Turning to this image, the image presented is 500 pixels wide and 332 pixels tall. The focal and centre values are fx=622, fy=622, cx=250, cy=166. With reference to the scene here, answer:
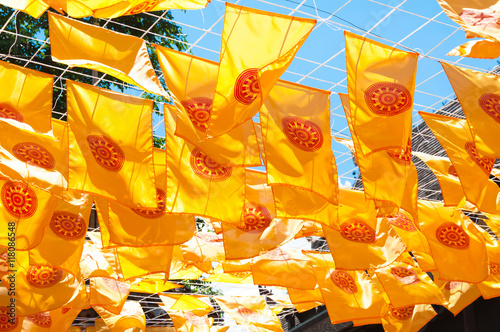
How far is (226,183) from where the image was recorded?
5.11 m

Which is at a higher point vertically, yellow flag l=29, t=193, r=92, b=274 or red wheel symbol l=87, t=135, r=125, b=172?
red wheel symbol l=87, t=135, r=125, b=172

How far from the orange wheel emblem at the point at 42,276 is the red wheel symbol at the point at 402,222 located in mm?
3719

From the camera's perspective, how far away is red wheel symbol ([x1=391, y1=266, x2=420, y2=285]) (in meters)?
7.68

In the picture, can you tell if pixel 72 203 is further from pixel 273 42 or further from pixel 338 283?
pixel 338 283

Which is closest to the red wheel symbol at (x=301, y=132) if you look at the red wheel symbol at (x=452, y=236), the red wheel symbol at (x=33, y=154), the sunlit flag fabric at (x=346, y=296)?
the red wheel symbol at (x=33, y=154)

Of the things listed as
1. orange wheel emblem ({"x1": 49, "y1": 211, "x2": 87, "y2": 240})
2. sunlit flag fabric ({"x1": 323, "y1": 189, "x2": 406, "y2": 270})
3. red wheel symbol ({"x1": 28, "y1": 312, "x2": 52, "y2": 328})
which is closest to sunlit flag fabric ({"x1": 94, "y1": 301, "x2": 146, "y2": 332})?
red wheel symbol ({"x1": 28, "y1": 312, "x2": 52, "y2": 328})

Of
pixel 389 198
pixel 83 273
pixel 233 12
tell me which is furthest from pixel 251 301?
pixel 233 12

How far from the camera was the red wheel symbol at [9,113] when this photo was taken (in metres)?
4.74

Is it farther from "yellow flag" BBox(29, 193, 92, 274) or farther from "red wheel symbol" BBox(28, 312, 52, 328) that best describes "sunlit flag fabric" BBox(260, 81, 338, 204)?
"red wheel symbol" BBox(28, 312, 52, 328)

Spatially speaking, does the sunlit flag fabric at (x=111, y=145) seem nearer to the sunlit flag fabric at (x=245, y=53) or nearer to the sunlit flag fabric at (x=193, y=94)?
the sunlit flag fabric at (x=193, y=94)

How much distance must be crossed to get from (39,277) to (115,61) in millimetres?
3360

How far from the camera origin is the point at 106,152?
471 cm

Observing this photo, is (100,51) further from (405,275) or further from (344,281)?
(405,275)

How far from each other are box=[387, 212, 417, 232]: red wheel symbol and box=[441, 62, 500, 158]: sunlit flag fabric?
7.50ft
